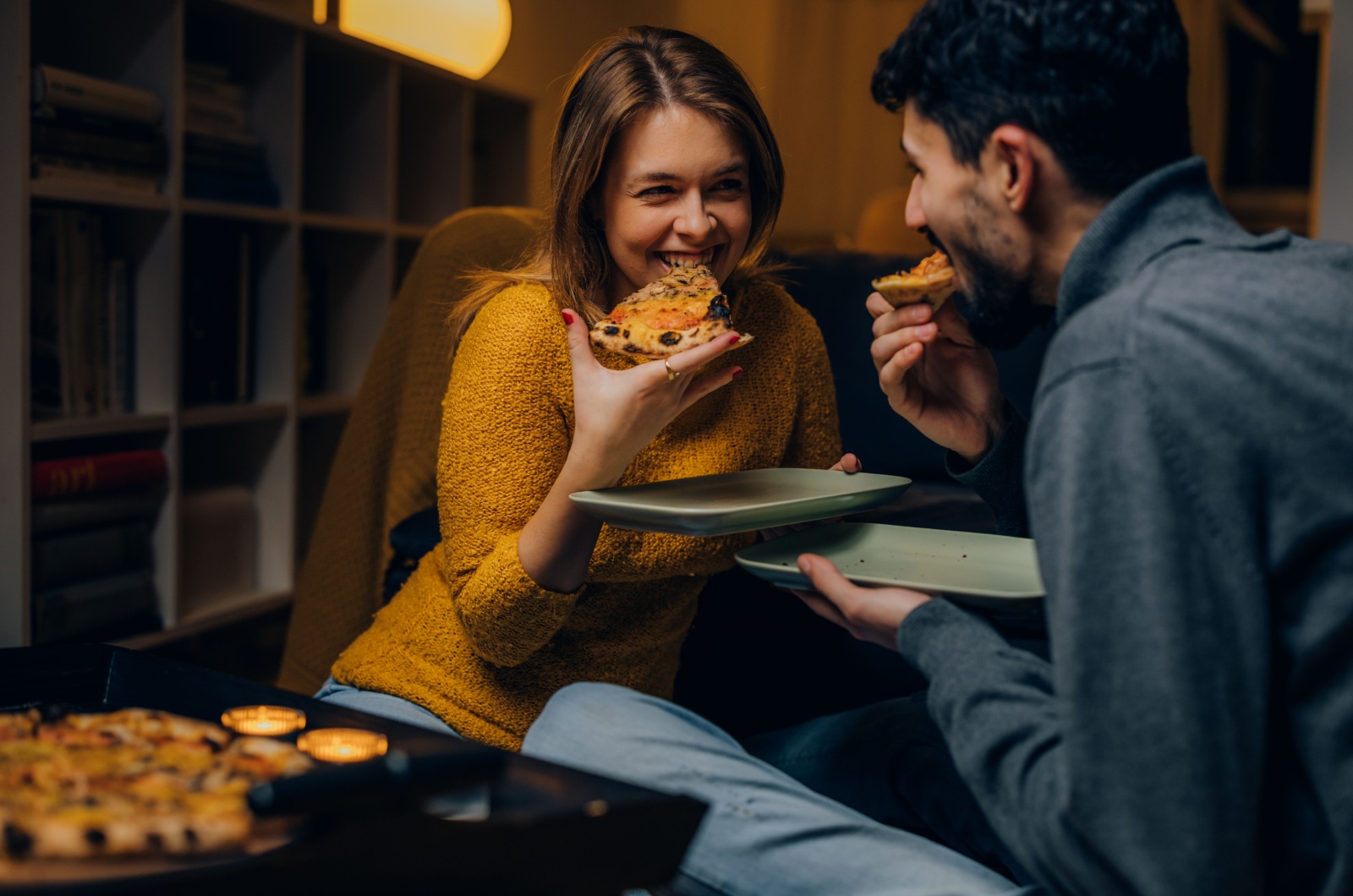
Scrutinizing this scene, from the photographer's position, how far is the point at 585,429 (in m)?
1.13

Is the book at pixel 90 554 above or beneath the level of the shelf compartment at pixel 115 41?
beneath

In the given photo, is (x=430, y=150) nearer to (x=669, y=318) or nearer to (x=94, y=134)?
(x=94, y=134)

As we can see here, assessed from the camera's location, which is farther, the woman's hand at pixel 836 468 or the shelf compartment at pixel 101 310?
the shelf compartment at pixel 101 310

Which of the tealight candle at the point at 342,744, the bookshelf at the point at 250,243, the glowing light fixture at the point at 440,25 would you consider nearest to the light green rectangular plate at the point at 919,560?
the tealight candle at the point at 342,744

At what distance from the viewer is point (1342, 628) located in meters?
0.67

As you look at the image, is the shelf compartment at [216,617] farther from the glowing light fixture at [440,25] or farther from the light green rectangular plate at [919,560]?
the light green rectangular plate at [919,560]

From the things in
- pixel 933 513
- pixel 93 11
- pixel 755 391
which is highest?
pixel 93 11

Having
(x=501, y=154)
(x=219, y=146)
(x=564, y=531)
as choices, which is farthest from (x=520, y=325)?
(x=501, y=154)

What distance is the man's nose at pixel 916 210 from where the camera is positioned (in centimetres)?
96

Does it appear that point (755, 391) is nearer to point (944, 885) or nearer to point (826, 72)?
point (944, 885)

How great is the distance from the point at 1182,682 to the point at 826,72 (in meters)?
4.74

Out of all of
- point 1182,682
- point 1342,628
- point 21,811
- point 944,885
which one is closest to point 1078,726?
point 1182,682

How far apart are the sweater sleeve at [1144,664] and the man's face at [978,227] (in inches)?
8.2

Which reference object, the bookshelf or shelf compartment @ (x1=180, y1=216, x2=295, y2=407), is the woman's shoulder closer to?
the bookshelf
